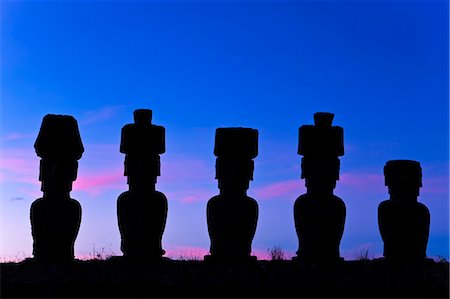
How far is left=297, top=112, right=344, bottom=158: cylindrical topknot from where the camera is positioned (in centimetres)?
1205

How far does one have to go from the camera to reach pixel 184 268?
37.3 ft

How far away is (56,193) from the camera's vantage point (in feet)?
39.6

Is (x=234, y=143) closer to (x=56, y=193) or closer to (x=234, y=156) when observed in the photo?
(x=234, y=156)

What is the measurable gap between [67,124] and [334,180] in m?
4.14

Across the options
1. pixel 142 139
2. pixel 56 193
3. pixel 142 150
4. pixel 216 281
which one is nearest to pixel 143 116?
pixel 142 139

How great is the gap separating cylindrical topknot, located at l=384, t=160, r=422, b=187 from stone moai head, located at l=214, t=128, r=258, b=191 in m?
2.12

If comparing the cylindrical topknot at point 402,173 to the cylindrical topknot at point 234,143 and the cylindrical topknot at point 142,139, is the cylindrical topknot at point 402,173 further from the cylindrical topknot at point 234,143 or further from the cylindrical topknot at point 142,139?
the cylindrical topknot at point 142,139

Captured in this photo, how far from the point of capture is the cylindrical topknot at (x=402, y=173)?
12258mm

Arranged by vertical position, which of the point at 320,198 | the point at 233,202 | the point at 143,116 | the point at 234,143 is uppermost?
the point at 143,116

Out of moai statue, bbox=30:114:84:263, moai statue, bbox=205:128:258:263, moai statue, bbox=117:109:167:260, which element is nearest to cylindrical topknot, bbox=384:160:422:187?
moai statue, bbox=205:128:258:263

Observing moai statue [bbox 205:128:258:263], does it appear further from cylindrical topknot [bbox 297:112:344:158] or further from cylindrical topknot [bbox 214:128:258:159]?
cylindrical topknot [bbox 297:112:344:158]

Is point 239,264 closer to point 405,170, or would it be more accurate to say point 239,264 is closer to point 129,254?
point 129,254

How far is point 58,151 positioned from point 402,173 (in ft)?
17.2

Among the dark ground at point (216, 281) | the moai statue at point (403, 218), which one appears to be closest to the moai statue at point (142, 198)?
the dark ground at point (216, 281)
